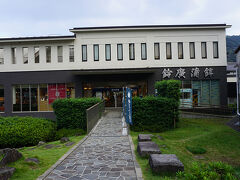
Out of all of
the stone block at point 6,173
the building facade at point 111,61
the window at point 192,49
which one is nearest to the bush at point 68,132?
the stone block at point 6,173

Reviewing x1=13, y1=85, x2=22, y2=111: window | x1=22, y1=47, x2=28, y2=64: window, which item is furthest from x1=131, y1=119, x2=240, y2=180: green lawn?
x1=22, y1=47, x2=28, y2=64: window

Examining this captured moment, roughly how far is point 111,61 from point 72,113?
31.8ft

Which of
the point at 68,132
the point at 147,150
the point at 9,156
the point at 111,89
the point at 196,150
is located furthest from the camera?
the point at 111,89

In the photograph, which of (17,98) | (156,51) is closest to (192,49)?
(156,51)

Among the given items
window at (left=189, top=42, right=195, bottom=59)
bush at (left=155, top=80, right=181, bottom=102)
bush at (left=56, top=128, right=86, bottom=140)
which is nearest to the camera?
bush at (left=56, top=128, right=86, bottom=140)

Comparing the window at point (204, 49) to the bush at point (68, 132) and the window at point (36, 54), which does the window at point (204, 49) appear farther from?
the window at point (36, 54)

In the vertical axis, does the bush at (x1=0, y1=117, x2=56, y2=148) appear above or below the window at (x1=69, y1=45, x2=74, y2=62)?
below

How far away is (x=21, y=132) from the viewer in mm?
10023

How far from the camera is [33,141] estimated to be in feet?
33.6

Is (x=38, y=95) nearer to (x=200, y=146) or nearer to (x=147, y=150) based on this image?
(x=147, y=150)

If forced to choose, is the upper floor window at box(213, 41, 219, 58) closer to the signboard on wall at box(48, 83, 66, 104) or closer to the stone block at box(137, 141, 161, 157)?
the signboard on wall at box(48, 83, 66, 104)

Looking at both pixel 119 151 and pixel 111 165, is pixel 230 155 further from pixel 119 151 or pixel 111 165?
pixel 111 165

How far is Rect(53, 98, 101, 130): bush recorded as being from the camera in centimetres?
1252

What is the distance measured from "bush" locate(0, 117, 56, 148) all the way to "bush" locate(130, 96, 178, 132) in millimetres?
5648
